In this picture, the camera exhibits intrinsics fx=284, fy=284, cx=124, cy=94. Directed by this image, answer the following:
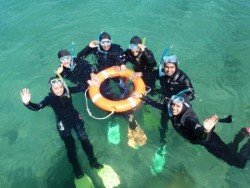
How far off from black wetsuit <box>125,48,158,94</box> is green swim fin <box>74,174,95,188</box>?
2750mm

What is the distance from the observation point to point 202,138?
5109mm

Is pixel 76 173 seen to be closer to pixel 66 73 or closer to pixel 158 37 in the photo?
pixel 66 73

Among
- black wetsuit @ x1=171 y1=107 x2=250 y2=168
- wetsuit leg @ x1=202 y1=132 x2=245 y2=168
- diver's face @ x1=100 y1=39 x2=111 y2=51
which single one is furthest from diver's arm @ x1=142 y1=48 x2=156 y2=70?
wetsuit leg @ x1=202 y1=132 x2=245 y2=168

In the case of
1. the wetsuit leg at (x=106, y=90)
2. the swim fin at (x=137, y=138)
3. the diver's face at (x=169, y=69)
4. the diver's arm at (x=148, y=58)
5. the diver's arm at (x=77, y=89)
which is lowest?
the swim fin at (x=137, y=138)

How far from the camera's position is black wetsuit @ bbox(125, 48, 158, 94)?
680cm

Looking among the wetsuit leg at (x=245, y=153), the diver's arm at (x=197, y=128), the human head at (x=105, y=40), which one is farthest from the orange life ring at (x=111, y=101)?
the wetsuit leg at (x=245, y=153)

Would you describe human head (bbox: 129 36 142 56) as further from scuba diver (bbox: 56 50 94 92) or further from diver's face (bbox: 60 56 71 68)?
diver's face (bbox: 60 56 71 68)

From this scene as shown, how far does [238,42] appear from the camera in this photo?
9.64 m

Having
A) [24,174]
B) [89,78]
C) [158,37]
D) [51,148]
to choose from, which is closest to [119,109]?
[89,78]

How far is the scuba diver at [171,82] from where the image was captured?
19.5ft

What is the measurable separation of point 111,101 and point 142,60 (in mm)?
1286

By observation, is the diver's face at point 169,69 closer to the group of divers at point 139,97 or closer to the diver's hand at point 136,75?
the group of divers at point 139,97

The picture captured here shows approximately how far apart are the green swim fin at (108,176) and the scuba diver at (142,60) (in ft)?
7.65

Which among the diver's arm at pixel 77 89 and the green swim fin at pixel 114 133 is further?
the green swim fin at pixel 114 133
